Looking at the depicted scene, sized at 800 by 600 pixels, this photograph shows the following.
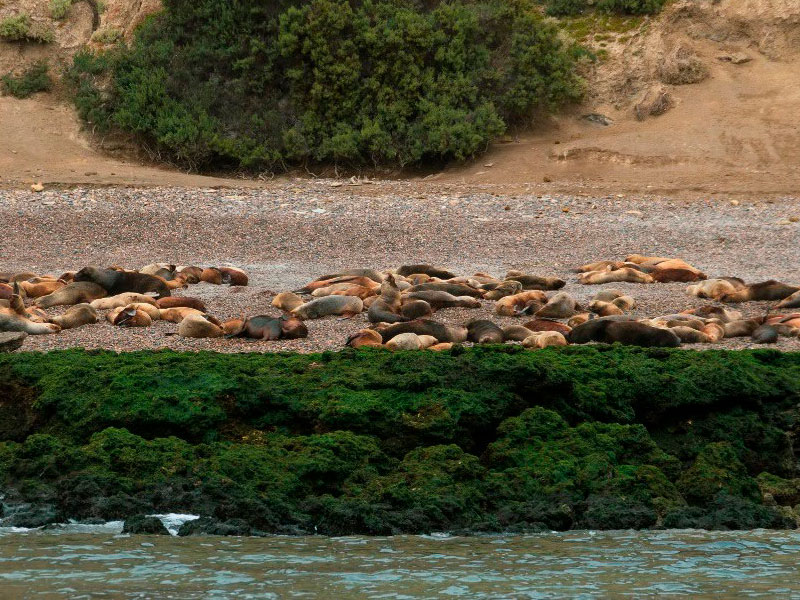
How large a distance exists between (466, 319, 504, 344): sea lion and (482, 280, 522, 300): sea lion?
1757 mm

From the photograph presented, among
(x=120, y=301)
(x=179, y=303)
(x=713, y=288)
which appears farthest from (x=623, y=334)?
(x=120, y=301)

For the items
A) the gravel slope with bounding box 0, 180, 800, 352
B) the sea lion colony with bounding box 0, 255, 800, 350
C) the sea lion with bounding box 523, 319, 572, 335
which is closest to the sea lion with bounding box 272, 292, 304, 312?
the sea lion colony with bounding box 0, 255, 800, 350

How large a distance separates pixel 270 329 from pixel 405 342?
53.6 inches

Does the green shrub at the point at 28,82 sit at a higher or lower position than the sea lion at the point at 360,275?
higher

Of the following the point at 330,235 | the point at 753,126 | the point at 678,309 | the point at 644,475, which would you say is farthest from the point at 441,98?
the point at 644,475

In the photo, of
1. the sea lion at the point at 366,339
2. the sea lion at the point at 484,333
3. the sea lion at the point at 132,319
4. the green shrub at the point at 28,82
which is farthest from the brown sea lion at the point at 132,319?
the green shrub at the point at 28,82

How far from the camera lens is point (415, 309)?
9742 mm

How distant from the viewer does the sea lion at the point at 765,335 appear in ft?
28.1

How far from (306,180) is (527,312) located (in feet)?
39.6

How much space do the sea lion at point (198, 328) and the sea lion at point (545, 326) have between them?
8.05ft

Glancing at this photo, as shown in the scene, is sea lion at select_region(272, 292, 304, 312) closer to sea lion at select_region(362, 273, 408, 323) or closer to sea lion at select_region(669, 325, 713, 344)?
sea lion at select_region(362, 273, 408, 323)

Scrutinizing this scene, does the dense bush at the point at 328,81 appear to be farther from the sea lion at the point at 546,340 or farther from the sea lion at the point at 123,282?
the sea lion at the point at 546,340

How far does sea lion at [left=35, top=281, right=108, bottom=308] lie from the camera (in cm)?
1050

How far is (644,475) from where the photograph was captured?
5332 millimetres
